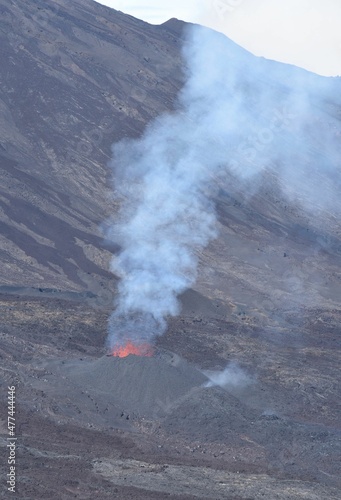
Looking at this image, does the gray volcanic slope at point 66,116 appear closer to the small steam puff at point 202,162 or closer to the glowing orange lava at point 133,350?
the small steam puff at point 202,162

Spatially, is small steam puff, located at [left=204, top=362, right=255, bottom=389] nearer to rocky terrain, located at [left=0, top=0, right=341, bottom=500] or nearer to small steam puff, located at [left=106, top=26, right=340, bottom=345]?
rocky terrain, located at [left=0, top=0, right=341, bottom=500]

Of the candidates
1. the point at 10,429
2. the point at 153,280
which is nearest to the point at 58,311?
the point at 153,280

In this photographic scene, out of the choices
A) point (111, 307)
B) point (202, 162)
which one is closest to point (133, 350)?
point (111, 307)

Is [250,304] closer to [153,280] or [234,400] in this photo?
[153,280]

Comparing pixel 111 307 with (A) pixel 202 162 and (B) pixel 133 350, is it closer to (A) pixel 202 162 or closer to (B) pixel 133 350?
(B) pixel 133 350

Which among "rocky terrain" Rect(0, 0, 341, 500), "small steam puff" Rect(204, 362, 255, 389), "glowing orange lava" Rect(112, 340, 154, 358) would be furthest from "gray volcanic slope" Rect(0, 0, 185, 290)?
"small steam puff" Rect(204, 362, 255, 389)

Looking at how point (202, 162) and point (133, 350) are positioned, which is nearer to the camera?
point (133, 350)
